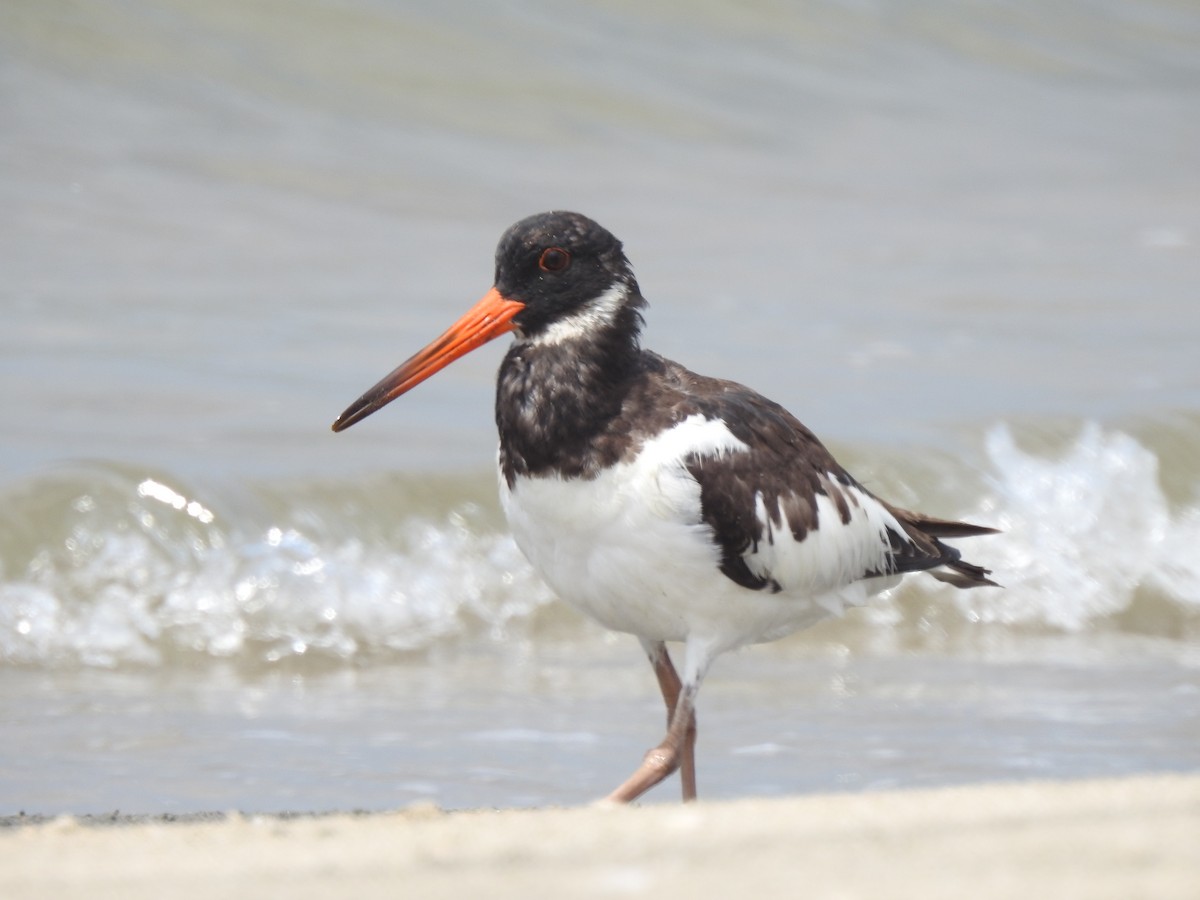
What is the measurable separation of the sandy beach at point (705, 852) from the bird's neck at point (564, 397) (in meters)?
1.11

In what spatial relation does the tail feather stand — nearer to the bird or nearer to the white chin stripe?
the bird

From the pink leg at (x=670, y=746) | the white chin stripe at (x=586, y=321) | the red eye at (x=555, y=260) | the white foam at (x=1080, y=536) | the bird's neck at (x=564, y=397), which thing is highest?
the red eye at (x=555, y=260)

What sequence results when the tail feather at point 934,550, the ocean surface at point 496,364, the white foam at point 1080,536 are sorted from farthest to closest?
the white foam at point 1080,536 < the ocean surface at point 496,364 < the tail feather at point 934,550

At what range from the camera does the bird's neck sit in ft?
14.5

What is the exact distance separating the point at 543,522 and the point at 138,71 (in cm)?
1071

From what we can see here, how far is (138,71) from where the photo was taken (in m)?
14.1

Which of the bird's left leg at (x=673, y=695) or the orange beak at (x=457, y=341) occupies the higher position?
the orange beak at (x=457, y=341)

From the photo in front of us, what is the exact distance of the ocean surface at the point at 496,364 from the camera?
20.4 ft

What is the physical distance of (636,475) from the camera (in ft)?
14.4

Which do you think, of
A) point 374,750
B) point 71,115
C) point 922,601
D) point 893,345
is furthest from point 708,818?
point 71,115

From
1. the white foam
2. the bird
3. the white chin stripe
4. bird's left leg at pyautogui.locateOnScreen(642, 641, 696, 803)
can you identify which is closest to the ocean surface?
the white foam

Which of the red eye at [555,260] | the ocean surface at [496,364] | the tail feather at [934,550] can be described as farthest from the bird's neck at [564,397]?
the ocean surface at [496,364]

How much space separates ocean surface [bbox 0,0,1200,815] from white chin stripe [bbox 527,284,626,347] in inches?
59.5

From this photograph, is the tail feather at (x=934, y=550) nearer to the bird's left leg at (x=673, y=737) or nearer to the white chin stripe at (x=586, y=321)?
the bird's left leg at (x=673, y=737)
